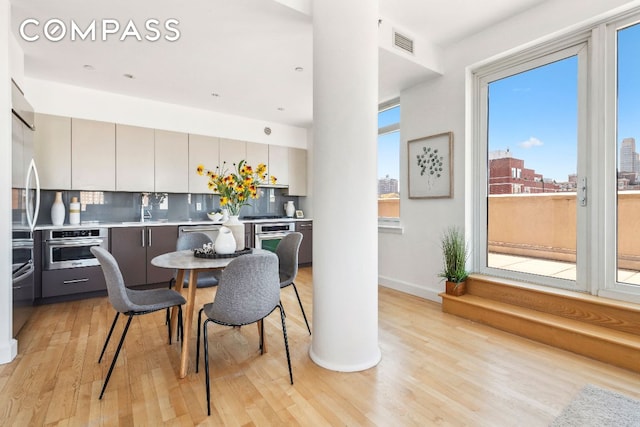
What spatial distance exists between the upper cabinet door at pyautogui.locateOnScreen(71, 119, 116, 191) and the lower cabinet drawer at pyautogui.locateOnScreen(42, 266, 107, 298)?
3.48ft

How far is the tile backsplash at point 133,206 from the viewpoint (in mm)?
4047

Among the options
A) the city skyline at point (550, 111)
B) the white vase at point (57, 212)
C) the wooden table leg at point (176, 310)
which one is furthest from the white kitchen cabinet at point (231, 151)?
the city skyline at point (550, 111)

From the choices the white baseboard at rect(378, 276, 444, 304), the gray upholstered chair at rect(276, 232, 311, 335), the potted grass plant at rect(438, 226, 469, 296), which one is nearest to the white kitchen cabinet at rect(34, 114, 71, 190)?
the gray upholstered chair at rect(276, 232, 311, 335)

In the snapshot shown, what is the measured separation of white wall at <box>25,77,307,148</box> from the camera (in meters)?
3.76

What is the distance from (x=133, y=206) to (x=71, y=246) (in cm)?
109

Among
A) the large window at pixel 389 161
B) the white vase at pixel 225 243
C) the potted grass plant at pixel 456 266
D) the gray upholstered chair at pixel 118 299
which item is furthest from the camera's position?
the large window at pixel 389 161

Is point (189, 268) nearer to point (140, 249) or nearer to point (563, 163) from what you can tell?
point (140, 249)

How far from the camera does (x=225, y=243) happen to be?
2.32 meters

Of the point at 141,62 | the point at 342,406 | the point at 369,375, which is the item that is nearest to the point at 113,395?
the point at 342,406

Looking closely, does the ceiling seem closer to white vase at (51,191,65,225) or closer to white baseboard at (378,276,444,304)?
white vase at (51,191,65,225)

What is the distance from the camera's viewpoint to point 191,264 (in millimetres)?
2018

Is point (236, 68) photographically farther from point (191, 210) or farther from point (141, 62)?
point (191, 210)

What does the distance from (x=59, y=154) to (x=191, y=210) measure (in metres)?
1.78

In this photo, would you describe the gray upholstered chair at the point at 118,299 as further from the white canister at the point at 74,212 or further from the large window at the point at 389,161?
the large window at the point at 389,161
